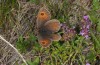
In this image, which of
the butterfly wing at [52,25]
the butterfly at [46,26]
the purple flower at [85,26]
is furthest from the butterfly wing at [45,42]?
the purple flower at [85,26]

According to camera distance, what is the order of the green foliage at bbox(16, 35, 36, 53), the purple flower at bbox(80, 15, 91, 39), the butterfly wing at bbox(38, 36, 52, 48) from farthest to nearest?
the green foliage at bbox(16, 35, 36, 53)
the purple flower at bbox(80, 15, 91, 39)
the butterfly wing at bbox(38, 36, 52, 48)

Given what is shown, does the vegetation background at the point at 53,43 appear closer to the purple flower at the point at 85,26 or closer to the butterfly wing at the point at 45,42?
the purple flower at the point at 85,26

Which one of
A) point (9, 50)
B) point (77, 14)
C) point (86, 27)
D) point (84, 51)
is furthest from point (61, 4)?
point (9, 50)

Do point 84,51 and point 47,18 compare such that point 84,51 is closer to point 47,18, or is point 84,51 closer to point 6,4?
point 47,18

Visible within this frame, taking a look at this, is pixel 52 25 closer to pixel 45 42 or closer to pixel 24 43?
pixel 45 42

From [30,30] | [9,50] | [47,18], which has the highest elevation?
[47,18]

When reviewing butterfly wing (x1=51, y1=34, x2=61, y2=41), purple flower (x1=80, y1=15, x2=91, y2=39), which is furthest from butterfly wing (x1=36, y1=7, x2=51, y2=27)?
purple flower (x1=80, y1=15, x2=91, y2=39)

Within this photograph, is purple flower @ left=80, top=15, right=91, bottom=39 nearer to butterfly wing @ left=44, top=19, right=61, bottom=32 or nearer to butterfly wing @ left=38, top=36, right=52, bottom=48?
butterfly wing @ left=44, top=19, right=61, bottom=32
